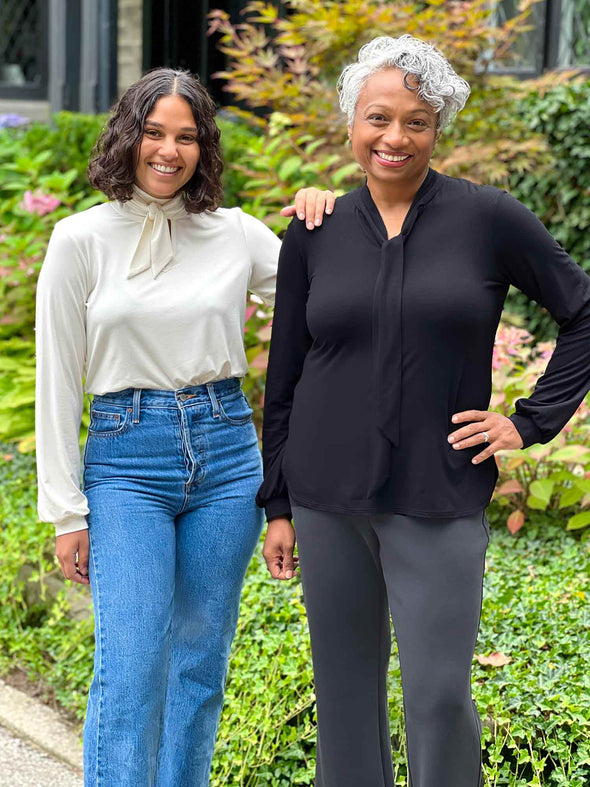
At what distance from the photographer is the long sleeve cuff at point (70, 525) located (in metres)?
2.40

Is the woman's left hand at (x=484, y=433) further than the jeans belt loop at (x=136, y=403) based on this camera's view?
No

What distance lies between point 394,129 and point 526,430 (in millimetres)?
688

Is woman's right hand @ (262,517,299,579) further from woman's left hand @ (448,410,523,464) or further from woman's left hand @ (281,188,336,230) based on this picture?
woman's left hand @ (281,188,336,230)

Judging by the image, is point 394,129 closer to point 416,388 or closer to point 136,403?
point 416,388

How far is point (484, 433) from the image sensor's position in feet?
6.99

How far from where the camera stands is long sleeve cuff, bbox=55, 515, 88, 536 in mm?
2398

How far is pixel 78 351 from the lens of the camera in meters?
2.42

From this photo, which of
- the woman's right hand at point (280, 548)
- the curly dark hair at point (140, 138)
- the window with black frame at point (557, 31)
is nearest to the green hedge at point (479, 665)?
the woman's right hand at point (280, 548)

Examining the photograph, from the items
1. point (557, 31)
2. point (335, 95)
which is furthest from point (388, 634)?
point (557, 31)

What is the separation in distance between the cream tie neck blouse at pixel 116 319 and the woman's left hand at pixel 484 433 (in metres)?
0.66

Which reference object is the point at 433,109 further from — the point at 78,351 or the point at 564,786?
the point at 564,786

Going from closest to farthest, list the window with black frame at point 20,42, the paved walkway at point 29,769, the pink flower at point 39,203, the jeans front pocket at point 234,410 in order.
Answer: the jeans front pocket at point 234,410
the paved walkway at point 29,769
the pink flower at point 39,203
the window with black frame at point 20,42

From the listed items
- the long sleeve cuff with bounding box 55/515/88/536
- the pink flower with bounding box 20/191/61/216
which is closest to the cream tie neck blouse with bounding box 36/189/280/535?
the long sleeve cuff with bounding box 55/515/88/536

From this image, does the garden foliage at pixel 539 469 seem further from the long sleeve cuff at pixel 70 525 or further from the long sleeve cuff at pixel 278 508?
the long sleeve cuff at pixel 70 525
